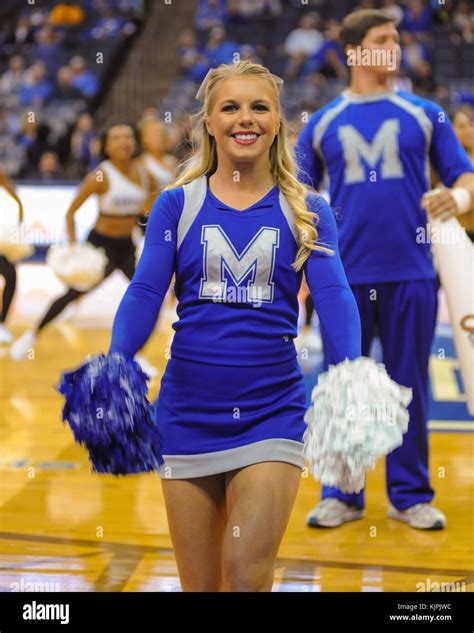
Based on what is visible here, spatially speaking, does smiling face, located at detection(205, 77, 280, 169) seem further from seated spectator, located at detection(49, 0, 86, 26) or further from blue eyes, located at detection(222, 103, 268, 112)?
seated spectator, located at detection(49, 0, 86, 26)

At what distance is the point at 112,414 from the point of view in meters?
2.15

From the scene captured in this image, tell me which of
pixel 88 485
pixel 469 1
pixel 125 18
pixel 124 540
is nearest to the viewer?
pixel 124 540

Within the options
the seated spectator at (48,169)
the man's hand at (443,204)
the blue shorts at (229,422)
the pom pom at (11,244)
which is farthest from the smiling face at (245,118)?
the seated spectator at (48,169)

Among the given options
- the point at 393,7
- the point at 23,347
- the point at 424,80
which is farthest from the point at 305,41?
the point at 23,347

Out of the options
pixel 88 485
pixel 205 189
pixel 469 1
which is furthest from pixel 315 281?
pixel 469 1

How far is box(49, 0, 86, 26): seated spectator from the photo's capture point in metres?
16.4

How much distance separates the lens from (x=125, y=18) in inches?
645

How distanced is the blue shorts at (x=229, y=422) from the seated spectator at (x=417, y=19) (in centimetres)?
1241

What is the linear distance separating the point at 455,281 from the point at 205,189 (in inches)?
77.5

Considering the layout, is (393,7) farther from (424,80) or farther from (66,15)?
(66,15)

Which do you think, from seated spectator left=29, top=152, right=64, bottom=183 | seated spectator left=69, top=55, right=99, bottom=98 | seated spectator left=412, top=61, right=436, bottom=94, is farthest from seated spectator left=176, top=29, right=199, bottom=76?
seated spectator left=412, top=61, right=436, bottom=94

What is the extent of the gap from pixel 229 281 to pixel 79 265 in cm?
475

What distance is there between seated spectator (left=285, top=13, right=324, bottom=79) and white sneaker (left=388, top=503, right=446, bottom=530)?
10698mm
